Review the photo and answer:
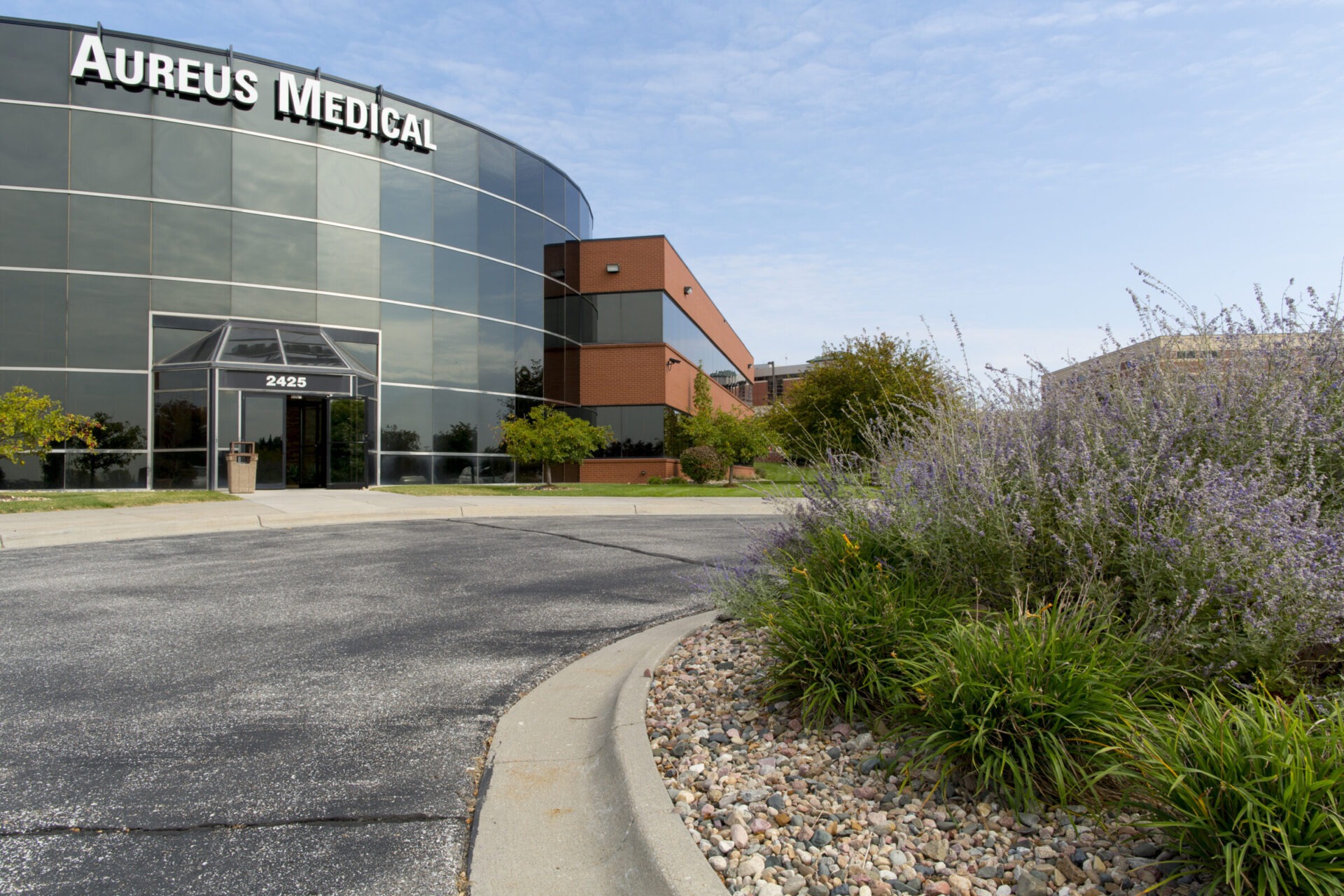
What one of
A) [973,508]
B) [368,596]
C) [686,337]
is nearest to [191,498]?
[368,596]

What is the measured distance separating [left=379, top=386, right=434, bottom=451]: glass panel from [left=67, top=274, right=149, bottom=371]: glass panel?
6065mm

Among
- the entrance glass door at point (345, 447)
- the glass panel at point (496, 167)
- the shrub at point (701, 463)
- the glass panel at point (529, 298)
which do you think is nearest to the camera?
the entrance glass door at point (345, 447)

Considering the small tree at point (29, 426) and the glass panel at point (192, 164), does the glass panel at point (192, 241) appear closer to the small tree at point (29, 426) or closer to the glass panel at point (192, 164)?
the glass panel at point (192, 164)

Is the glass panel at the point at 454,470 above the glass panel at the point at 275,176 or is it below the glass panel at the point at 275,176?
below

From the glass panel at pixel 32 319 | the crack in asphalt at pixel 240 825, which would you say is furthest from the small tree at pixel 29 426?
the crack in asphalt at pixel 240 825

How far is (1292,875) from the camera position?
6.36ft

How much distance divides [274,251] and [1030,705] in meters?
23.8

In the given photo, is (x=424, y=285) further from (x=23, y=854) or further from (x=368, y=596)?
(x=23, y=854)

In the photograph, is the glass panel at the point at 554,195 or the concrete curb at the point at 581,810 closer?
the concrete curb at the point at 581,810

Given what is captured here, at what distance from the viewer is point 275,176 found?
2231 cm

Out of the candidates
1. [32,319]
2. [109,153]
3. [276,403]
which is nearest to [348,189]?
[109,153]

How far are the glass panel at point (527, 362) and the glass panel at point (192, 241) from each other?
8.86m

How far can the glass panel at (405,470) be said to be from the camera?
77.1 ft

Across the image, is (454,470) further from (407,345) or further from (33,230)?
(33,230)
